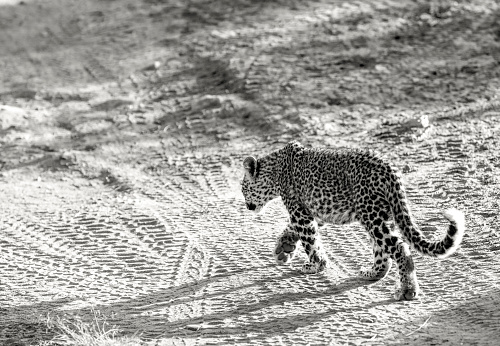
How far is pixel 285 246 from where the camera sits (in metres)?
9.70

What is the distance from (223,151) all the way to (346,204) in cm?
528

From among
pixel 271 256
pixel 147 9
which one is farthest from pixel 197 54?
pixel 271 256

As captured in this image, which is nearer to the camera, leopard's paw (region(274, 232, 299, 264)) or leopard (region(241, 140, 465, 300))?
leopard (region(241, 140, 465, 300))

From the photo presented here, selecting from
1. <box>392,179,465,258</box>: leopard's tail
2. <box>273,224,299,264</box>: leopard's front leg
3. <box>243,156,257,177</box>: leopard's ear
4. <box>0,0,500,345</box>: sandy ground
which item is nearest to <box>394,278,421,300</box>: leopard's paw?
<box>0,0,500,345</box>: sandy ground

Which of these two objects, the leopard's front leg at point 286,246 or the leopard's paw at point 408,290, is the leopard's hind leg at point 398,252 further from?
the leopard's front leg at point 286,246

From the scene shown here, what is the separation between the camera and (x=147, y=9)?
20.8 m

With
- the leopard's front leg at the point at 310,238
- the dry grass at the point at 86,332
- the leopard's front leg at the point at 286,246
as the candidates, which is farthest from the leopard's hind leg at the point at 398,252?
the dry grass at the point at 86,332

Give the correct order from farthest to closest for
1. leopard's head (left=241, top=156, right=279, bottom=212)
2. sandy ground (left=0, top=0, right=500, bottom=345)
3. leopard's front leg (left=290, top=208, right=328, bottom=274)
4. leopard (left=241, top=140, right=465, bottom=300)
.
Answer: leopard's head (left=241, top=156, right=279, bottom=212), leopard's front leg (left=290, top=208, right=328, bottom=274), sandy ground (left=0, top=0, right=500, bottom=345), leopard (left=241, top=140, right=465, bottom=300)

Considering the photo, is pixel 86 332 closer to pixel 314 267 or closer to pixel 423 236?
pixel 314 267

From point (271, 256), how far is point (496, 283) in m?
2.45

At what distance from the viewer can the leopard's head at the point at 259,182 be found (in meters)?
10.1

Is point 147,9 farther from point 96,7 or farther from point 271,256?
point 271,256

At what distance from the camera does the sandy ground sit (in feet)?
28.3

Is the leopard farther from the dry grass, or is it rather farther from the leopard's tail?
the dry grass
